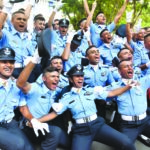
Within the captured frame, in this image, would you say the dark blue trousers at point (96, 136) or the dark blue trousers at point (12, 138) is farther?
the dark blue trousers at point (96, 136)

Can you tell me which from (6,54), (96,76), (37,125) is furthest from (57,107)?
(96,76)

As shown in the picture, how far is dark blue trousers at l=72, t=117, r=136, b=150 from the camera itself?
13.8 feet

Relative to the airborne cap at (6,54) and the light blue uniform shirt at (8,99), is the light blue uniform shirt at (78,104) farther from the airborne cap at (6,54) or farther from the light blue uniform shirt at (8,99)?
the airborne cap at (6,54)

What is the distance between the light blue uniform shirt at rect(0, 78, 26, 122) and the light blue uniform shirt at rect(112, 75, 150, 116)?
1506mm

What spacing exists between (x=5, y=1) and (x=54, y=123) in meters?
1.81

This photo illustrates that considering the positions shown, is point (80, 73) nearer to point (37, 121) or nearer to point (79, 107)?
point (79, 107)

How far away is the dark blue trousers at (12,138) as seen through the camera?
140 inches

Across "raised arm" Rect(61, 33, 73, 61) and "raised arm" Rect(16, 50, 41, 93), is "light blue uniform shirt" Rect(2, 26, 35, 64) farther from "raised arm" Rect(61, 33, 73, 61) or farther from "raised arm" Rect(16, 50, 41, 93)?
"raised arm" Rect(16, 50, 41, 93)

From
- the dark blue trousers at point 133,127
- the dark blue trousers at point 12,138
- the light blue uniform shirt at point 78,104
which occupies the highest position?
the light blue uniform shirt at point 78,104

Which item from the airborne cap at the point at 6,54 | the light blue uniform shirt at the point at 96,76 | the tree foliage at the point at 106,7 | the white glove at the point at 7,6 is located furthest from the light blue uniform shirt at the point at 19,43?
the tree foliage at the point at 106,7

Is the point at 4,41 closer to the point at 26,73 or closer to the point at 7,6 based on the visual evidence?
the point at 7,6

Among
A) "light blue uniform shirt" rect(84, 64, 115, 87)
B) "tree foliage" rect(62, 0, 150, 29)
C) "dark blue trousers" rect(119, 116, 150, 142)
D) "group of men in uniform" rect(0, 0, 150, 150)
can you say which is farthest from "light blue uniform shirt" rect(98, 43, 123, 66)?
"tree foliage" rect(62, 0, 150, 29)

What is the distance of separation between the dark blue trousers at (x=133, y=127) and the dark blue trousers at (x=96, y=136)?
0.72 ft

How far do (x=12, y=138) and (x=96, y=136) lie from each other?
1.23 metres
